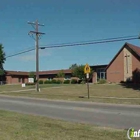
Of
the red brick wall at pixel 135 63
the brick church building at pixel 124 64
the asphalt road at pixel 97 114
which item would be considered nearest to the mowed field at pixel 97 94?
the asphalt road at pixel 97 114

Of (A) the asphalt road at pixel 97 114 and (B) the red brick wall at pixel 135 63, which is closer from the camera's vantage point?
(A) the asphalt road at pixel 97 114

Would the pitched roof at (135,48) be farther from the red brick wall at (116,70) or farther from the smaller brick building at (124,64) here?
the red brick wall at (116,70)

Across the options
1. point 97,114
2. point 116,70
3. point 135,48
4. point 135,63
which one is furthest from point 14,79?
point 97,114

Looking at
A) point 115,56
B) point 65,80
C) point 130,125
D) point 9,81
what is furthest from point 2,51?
point 130,125

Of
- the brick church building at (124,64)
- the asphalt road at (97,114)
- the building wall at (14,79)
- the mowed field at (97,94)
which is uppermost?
the brick church building at (124,64)

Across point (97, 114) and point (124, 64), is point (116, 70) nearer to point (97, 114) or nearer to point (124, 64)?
point (124, 64)

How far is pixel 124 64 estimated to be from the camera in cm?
4828

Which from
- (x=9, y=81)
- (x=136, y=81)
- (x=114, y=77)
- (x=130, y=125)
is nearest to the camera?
(x=130, y=125)

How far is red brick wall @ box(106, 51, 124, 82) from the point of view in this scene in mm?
48744

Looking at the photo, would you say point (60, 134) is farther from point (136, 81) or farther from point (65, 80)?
point (65, 80)

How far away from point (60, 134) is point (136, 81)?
40.0 meters

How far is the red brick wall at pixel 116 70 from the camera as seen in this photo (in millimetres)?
48744

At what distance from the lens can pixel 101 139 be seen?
695 cm

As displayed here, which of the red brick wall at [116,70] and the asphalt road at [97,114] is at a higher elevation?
the red brick wall at [116,70]
